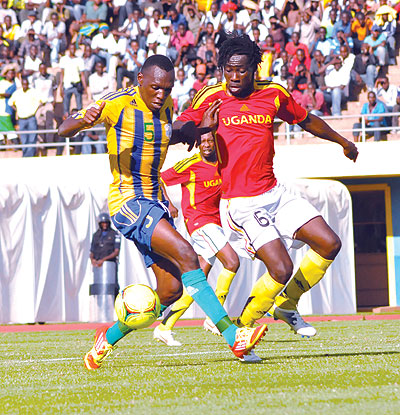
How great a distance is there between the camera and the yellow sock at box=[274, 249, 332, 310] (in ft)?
25.4

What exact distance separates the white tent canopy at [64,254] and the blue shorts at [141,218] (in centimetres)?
1005

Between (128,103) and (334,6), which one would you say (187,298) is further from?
(334,6)

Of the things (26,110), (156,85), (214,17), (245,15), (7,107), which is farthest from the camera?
(214,17)

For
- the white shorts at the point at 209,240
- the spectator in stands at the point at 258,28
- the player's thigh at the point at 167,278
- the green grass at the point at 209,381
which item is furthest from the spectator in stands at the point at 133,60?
the player's thigh at the point at 167,278

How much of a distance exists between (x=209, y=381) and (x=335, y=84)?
650 inches

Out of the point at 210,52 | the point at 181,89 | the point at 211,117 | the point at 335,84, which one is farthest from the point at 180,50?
the point at 211,117

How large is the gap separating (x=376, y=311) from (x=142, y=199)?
13145 millimetres

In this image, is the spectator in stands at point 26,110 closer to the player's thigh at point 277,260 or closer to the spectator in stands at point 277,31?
the spectator in stands at point 277,31

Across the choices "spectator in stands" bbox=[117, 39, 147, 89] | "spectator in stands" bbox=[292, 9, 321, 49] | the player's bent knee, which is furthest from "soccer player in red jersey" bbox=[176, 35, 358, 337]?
"spectator in stands" bbox=[117, 39, 147, 89]

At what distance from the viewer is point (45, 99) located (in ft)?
76.6

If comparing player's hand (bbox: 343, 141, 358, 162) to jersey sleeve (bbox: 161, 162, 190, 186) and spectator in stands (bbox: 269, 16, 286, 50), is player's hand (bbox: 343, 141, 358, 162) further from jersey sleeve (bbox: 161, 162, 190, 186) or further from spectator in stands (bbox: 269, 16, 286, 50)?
spectator in stands (bbox: 269, 16, 286, 50)

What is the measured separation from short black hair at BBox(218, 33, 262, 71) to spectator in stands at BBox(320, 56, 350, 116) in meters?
13.5

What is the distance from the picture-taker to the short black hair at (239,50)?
Result: 772 cm

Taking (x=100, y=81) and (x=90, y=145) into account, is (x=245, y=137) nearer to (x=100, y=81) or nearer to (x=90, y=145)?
(x=90, y=145)
